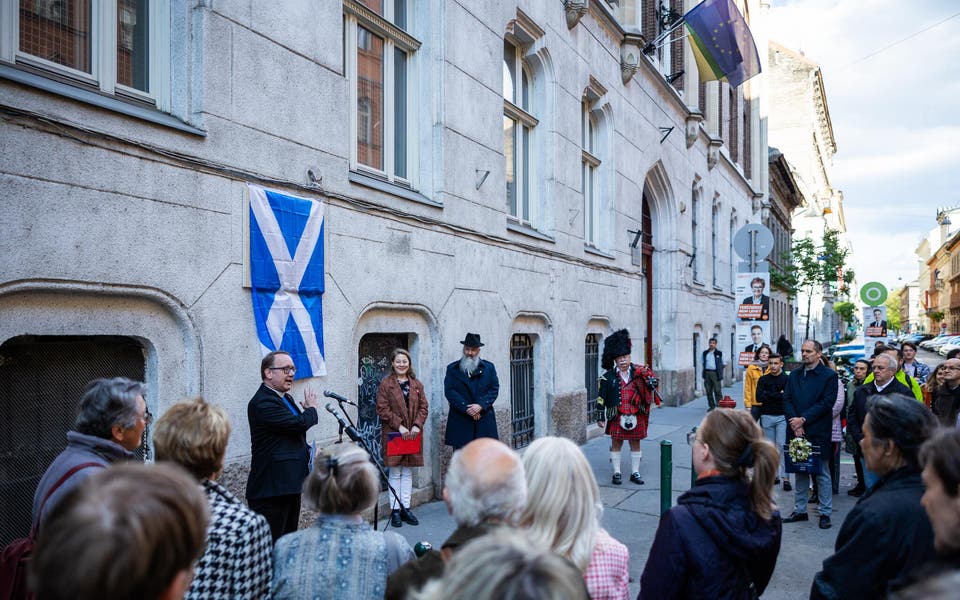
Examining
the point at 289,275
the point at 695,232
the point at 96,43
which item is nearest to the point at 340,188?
the point at 289,275

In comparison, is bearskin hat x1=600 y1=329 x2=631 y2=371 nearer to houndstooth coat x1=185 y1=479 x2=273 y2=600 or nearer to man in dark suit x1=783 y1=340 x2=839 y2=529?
man in dark suit x1=783 y1=340 x2=839 y2=529

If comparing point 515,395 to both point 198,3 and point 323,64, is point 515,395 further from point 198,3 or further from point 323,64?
point 198,3

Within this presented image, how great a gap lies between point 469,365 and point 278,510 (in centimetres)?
320

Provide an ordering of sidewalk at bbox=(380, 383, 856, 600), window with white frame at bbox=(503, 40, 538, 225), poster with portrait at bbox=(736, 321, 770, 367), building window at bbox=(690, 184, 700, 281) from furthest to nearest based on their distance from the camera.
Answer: building window at bbox=(690, 184, 700, 281), poster with portrait at bbox=(736, 321, 770, 367), window with white frame at bbox=(503, 40, 538, 225), sidewalk at bbox=(380, 383, 856, 600)

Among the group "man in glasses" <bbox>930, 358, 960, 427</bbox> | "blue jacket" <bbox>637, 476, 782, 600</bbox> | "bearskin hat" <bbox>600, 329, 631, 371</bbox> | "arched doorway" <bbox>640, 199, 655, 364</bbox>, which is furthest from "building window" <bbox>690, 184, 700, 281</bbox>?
"blue jacket" <bbox>637, 476, 782, 600</bbox>

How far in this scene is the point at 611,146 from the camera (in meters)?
13.9

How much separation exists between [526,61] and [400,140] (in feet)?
12.8

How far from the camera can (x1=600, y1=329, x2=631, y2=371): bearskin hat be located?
923cm

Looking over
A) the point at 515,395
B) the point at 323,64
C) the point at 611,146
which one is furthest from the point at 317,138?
the point at 611,146

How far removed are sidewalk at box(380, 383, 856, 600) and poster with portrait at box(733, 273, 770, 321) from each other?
100 inches

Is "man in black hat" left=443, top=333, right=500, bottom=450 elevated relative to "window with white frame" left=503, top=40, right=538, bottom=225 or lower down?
lower down

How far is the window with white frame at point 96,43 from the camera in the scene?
439 cm

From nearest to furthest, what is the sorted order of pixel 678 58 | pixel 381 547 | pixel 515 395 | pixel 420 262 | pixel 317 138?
1. pixel 381 547
2. pixel 317 138
3. pixel 420 262
4. pixel 515 395
5. pixel 678 58

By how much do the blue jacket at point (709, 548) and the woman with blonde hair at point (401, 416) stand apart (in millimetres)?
4466
